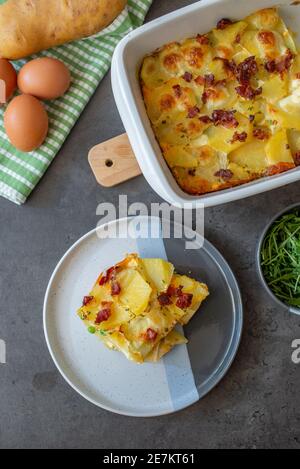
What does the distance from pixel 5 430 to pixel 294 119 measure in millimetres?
1180

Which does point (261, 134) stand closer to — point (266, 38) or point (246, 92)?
point (246, 92)

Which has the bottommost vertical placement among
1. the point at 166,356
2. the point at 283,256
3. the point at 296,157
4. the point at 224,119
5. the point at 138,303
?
the point at 166,356

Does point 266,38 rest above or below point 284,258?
above

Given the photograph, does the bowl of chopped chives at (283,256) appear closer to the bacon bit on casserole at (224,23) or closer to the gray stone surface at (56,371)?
the gray stone surface at (56,371)

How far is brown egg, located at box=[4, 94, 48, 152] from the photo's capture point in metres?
1.50

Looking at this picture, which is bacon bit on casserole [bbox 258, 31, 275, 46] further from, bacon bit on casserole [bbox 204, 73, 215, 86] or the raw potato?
the raw potato

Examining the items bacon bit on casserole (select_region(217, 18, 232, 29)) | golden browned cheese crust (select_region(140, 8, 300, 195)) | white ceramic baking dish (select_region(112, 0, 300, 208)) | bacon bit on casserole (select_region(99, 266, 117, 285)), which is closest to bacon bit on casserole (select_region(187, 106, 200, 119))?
golden browned cheese crust (select_region(140, 8, 300, 195))

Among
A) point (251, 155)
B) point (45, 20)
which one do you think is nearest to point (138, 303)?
point (251, 155)

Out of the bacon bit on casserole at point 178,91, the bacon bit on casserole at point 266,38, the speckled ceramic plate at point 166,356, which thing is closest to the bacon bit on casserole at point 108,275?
the speckled ceramic plate at point 166,356

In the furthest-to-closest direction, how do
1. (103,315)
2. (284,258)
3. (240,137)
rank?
(284,258)
(103,315)
(240,137)

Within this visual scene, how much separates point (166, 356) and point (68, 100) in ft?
2.53

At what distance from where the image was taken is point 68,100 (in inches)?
63.6

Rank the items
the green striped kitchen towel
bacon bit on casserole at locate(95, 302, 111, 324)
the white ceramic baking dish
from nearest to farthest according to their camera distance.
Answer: the white ceramic baking dish → bacon bit on casserole at locate(95, 302, 111, 324) → the green striped kitchen towel
